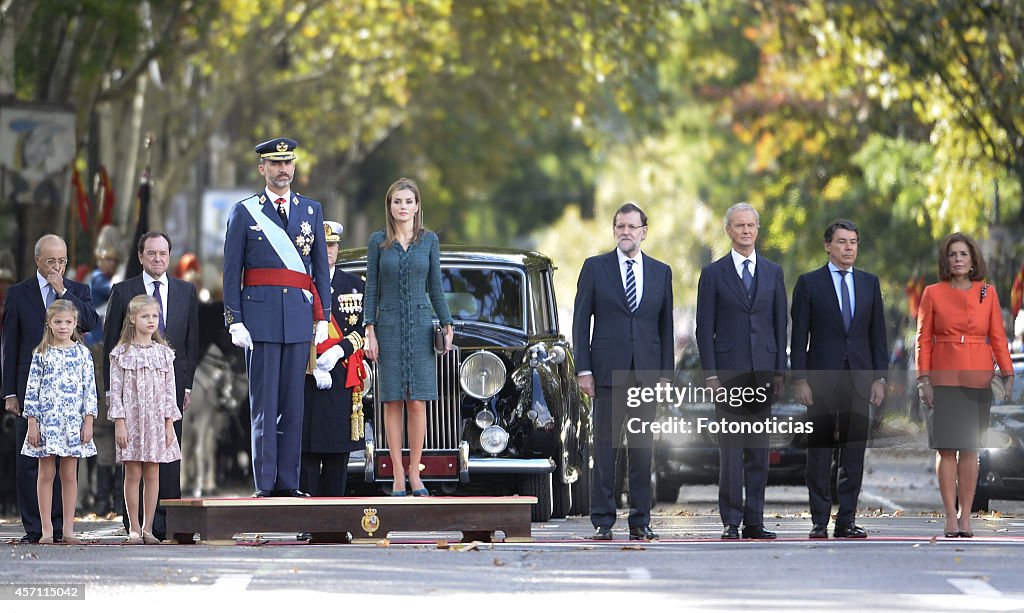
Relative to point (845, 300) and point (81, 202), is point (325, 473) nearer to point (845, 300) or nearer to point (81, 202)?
point (845, 300)

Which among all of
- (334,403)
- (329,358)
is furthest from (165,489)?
(329,358)

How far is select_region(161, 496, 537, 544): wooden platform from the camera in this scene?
12.9 meters

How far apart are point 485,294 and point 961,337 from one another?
415cm

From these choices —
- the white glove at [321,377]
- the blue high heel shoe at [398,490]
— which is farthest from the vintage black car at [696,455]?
the blue high heel shoe at [398,490]

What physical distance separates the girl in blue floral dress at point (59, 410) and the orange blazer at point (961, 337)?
5219mm

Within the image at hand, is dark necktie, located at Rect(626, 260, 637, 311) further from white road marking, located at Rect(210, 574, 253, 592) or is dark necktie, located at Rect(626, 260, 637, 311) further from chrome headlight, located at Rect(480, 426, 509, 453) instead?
white road marking, located at Rect(210, 574, 253, 592)

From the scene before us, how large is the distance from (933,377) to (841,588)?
407cm

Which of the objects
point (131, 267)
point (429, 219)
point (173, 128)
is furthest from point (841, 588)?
point (429, 219)

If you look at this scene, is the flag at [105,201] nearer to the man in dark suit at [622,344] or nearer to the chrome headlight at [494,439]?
the chrome headlight at [494,439]

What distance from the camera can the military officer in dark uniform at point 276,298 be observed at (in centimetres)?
1311

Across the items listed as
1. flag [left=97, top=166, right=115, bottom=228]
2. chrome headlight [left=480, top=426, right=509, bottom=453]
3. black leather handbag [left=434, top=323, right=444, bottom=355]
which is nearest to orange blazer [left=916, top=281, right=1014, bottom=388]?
black leather handbag [left=434, top=323, right=444, bottom=355]

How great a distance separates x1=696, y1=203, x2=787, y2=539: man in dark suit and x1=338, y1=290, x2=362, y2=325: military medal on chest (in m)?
2.22

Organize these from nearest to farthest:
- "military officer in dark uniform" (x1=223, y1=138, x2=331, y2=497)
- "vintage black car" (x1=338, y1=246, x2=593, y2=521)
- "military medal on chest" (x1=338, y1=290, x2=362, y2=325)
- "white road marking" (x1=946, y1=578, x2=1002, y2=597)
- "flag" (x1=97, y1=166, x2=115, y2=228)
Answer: "white road marking" (x1=946, y1=578, x2=1002, y2=597)
"military officer in dark uniform" (x1=223, y1=138, x2=331, y2=497)
"military medal on chest" (x1=338, y1=290, x2=362, y2=325)
"vintage black car" (x1=338, y1=246, x2=593, y2=521)
"flag" (x1=97, y1=166, x2=115, y2=228)

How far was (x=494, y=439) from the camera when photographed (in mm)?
16109
